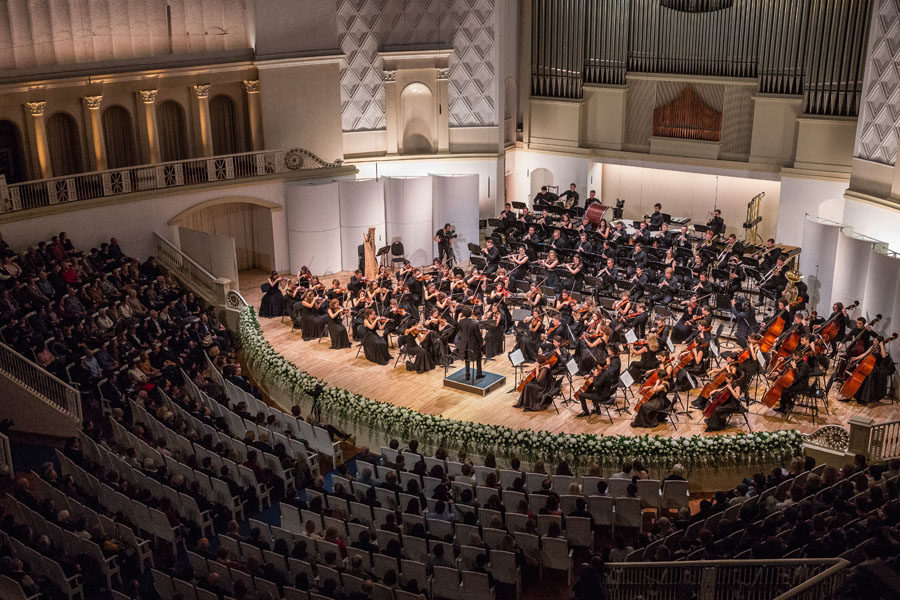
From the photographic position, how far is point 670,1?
2733 cm

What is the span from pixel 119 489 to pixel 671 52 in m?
20.4

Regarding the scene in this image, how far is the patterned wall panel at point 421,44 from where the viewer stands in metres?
27.9

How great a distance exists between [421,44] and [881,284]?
14.9 metres

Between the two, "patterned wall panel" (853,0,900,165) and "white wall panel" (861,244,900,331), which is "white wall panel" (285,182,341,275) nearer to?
"patterned wall panel" (853,0,900,165)

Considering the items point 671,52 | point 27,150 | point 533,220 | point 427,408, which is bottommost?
point 427,408

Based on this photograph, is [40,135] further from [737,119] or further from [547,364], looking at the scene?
[737,119]

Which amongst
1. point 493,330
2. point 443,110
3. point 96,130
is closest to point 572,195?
point 443,110

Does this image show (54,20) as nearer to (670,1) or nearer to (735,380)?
(670,1)

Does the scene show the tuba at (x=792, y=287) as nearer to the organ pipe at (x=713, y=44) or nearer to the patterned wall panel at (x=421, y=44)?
the organ pipe at (x=713, y=44)

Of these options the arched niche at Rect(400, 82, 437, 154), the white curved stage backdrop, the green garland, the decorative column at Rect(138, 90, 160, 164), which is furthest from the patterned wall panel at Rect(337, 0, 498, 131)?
the green garland

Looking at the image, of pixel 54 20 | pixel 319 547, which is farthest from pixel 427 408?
pixel 54 20

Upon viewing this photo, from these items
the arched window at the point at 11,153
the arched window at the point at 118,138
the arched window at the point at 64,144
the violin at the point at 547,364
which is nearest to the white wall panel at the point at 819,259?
the violin at the point at 547,364

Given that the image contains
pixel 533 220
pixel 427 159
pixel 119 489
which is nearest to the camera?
Result: pixel 119 489

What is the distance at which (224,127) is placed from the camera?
27562 mm
